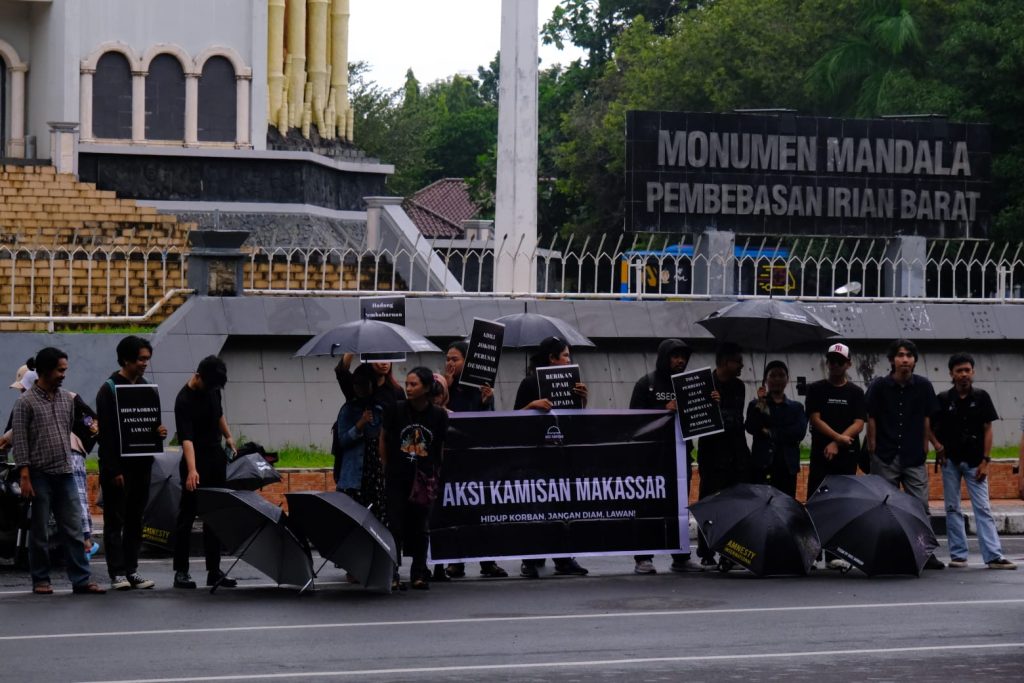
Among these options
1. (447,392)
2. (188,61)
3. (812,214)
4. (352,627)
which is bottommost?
(352,627)

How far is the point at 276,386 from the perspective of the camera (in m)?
19.2

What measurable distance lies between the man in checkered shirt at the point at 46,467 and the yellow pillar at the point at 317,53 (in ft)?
69.5

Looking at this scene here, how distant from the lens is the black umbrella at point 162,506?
14.5 meters

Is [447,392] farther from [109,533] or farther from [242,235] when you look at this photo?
[242,235]

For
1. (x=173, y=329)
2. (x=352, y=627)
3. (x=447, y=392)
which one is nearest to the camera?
(x=352, y=627)

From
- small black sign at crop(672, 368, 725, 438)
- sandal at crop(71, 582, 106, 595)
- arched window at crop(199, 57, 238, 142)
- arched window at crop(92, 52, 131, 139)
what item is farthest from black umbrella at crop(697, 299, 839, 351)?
arched window at crop(92, 52, 131, 139)

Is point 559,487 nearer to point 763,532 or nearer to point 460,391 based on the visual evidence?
point 460,391

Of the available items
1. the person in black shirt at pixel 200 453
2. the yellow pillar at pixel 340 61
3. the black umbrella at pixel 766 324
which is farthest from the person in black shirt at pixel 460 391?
the yellow pillar at pixel 340 61

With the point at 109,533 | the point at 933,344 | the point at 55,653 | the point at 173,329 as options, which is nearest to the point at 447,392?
the point at 109,533

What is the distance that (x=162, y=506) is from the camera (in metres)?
14.5

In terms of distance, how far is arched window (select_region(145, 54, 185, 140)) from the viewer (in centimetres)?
3069

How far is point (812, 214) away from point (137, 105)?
12711 mm

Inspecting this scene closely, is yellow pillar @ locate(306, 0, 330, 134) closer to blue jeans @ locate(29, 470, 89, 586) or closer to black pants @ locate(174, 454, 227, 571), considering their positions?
black pants @ locate(174, 454, 227, 571)

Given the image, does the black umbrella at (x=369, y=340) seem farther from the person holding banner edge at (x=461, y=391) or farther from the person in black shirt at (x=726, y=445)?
the person in black shirt at (x=726, y=445)
